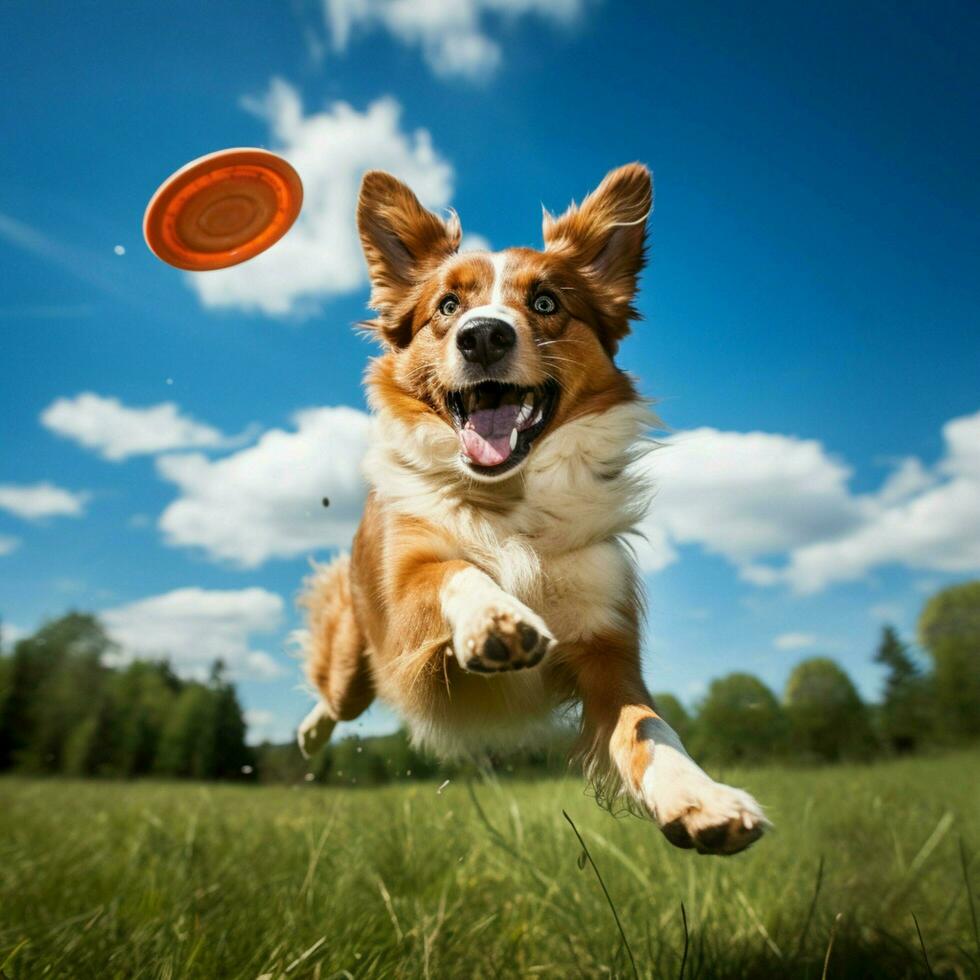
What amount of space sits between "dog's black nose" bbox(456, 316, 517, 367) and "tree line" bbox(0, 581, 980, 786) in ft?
4.87

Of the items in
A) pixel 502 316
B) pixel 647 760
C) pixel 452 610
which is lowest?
pixel 647 760

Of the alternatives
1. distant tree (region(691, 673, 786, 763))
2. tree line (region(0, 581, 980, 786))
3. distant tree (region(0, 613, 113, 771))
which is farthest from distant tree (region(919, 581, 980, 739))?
distant tree (region(0, 613, 113, 771))

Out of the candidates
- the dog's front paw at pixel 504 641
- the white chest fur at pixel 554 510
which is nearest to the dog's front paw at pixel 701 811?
the dog's front paw at pixel 504 641

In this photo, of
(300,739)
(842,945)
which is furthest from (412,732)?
(842,945)

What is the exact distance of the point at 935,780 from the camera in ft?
36.2

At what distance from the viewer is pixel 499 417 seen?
11.1 feet

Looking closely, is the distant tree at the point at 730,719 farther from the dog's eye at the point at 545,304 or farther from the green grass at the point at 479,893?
the dog's eye at the point at 545,304

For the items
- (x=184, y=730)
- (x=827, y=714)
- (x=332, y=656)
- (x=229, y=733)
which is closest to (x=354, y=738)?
(x=332, y=656)

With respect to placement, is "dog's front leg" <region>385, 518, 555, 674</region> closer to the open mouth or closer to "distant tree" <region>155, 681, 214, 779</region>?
the open mouth

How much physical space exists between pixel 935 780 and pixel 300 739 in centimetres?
844

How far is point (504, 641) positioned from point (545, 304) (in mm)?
1671

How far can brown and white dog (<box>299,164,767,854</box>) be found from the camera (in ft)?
10.6

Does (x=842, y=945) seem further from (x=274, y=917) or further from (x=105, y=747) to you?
(x=105, y=747)

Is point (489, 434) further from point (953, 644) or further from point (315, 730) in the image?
point (953, 644)
